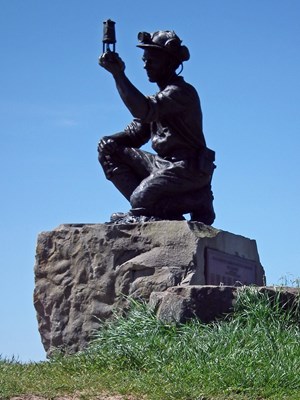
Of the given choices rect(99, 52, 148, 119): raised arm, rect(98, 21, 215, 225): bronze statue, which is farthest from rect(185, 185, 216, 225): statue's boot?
rect(99, 52, 148, 119): raised arm

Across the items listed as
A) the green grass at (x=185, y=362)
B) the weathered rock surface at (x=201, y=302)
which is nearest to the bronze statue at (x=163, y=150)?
the green grass at (x=185, y=362)

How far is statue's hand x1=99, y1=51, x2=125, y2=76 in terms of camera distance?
9.44 metres

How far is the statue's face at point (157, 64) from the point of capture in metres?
9.90

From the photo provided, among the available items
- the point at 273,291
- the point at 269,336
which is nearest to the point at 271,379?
the point at 269,336

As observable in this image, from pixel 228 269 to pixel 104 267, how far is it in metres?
1.27

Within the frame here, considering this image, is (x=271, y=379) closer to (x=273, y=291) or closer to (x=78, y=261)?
(x=273, y=291)

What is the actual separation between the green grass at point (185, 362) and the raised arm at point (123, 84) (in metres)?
2.19

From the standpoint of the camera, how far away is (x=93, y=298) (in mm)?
9234

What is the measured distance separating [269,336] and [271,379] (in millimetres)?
936

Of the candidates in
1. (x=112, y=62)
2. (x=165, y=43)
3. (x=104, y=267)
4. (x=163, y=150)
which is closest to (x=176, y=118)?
(x=163, y=150)

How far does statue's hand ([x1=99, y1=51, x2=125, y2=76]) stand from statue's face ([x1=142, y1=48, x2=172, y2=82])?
51 centimetres

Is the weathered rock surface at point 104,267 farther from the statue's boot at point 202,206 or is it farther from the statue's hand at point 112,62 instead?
the statue's hand at point 112,62

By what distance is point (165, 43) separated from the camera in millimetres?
9875

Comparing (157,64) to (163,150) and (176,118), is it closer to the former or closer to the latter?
(176,118)
